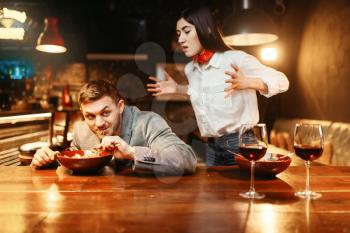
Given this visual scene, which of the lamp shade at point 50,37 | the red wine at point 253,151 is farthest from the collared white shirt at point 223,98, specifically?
the lamp shade at point 50,37

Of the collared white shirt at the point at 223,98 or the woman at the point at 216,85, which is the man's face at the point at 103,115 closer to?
the woman at the point at 216,85

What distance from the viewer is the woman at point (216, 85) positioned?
225 centimetres

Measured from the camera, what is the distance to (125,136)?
74.3 inches

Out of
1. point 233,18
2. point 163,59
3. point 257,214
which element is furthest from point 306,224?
point 163,59

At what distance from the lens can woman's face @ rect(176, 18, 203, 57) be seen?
2252 millimetres

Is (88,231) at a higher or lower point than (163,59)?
lower

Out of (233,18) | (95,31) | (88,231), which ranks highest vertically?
(95,31)

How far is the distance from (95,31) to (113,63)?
82cm

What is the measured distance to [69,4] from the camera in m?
7.79

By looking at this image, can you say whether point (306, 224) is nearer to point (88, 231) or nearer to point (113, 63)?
point (88, 231)

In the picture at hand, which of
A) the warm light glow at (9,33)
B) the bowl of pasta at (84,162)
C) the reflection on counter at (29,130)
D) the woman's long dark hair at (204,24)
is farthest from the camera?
the warm light glow at (9,33)

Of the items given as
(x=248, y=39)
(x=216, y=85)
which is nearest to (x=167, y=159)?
(x=216, y=85)

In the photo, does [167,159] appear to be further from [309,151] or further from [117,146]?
[309,151]

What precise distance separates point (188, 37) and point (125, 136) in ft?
2.64
